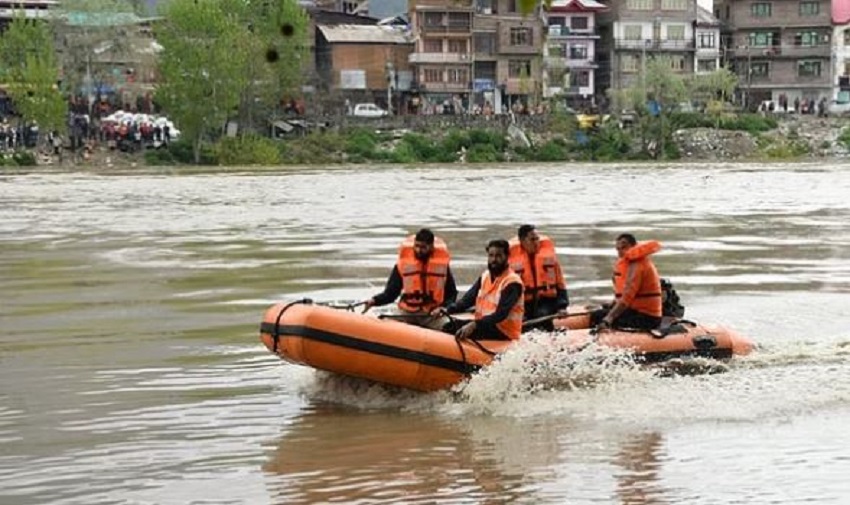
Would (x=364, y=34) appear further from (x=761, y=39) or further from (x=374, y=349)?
(x=374, y=349)

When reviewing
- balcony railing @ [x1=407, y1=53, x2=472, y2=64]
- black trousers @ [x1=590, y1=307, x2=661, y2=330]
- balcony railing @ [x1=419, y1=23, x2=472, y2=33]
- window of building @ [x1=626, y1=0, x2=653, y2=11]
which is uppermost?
window of building @ [x1=626, y1=0, x2=653, y2=11]

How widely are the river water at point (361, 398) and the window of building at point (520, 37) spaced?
5072 cm

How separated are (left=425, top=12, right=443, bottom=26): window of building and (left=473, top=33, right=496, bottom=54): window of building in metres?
2.66

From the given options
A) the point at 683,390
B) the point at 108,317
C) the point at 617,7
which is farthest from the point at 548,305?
the point at 617,7

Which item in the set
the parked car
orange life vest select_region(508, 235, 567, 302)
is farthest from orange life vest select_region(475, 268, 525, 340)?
the parked car

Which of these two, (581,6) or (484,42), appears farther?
(581,6)

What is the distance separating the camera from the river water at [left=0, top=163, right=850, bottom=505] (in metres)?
8.75

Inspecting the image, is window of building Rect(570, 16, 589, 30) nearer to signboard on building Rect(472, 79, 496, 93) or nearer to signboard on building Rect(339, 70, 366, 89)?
signboard on building Rect(472, 79, 496, 93)

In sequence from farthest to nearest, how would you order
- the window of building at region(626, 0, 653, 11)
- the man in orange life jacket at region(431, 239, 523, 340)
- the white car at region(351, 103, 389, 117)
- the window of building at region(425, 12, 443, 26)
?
the window of building at region(626, 0, 653, 11) → the window of building at region(425, 12, 443, 26) → the white car at region(351, 103, 389, 117) → the man in orange life jacket at region(431, 239, 523, 340)

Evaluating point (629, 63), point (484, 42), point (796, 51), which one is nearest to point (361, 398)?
point (484, 42)

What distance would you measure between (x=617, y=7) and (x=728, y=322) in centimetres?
6526

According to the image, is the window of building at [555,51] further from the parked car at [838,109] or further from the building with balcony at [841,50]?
the building with balcony at [841,50]

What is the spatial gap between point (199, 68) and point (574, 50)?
86.4 feet

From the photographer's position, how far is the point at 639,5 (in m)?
78.9
